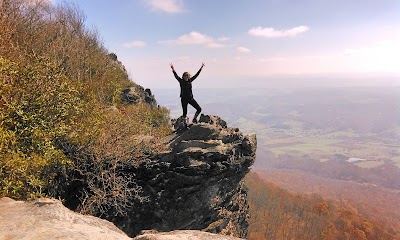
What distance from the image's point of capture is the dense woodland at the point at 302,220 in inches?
4358

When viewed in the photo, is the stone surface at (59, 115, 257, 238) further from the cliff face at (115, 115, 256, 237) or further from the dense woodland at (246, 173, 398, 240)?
the dense woodland at (246, 173, 398, 240)

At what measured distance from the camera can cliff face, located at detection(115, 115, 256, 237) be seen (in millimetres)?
17812

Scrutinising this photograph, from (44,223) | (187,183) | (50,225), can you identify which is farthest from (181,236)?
(187,183)

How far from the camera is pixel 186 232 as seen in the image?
9586 mm

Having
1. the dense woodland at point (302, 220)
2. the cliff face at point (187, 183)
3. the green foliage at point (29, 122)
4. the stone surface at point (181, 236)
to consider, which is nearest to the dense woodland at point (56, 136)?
the green foliage at point (29, 122)

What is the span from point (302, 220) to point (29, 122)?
429 ft

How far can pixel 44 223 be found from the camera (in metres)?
8.15

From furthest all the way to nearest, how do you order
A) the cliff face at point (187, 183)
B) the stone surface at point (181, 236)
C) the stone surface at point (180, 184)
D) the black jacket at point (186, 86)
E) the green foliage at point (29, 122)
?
the black jacket at point (186, 86)
the cliff face at point (187, 183)
the stone surface at point (180, 184)
the green foliage at point (29, 122)
the stone surface at point (181, 236)

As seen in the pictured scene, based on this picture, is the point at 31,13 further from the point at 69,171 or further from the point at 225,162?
the point at 225,162

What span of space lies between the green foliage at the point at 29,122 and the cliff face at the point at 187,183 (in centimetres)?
567

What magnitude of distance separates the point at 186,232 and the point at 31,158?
6622 mm

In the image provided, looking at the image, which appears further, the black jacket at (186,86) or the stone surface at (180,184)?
the black jacket at (186,86)

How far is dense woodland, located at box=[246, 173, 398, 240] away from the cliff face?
94739 mm

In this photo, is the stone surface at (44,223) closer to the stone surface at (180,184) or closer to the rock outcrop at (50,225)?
the rock outcrop at (50,225)
